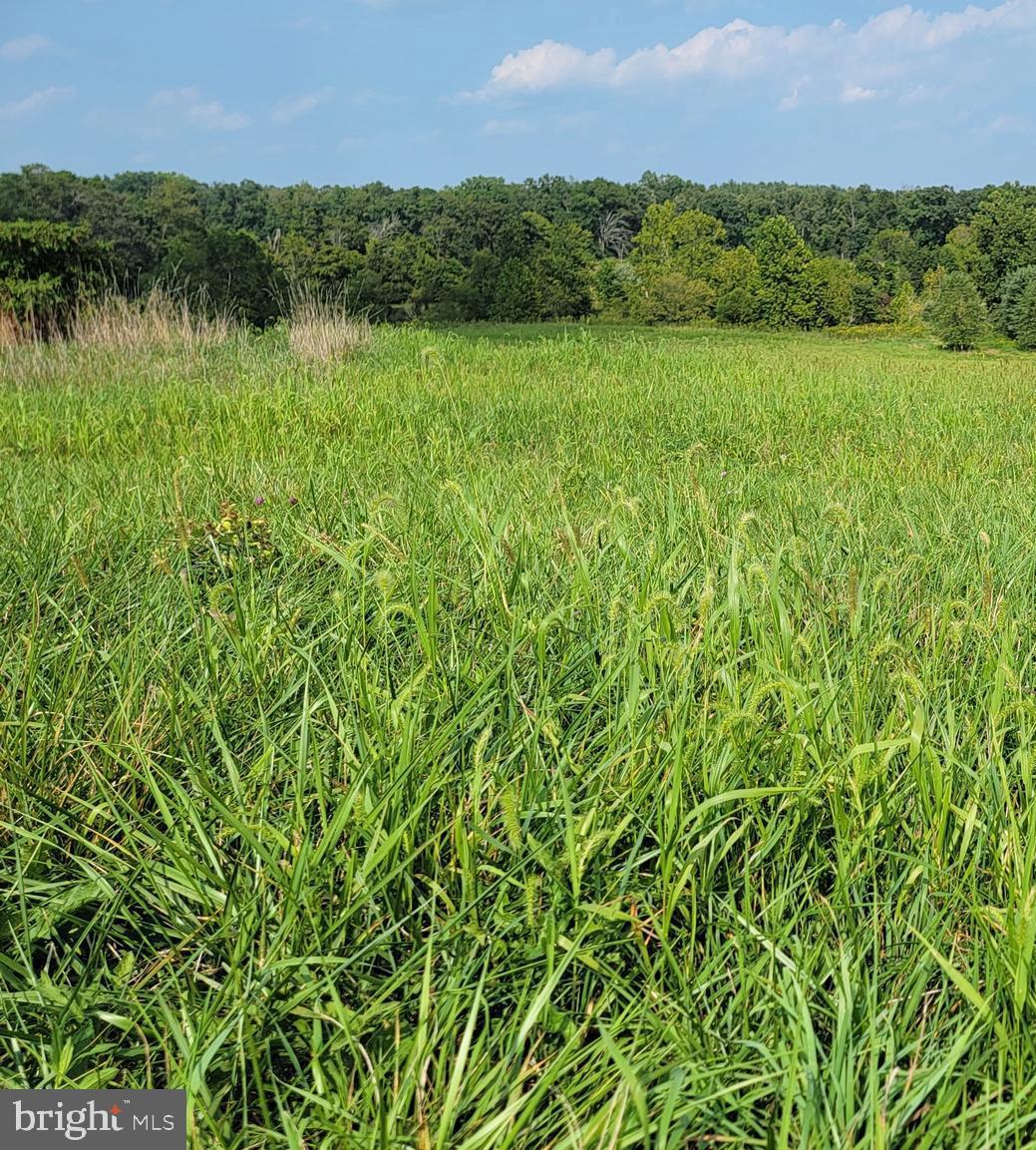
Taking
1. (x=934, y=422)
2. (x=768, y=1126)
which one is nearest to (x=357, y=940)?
(x=768, y=1126)

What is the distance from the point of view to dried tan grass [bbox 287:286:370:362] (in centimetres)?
840

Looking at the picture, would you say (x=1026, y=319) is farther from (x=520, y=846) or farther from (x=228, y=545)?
(x=520, y=846)

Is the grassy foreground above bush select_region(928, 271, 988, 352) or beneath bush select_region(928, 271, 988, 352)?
beneath

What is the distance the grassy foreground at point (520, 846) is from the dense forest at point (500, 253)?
540 inches

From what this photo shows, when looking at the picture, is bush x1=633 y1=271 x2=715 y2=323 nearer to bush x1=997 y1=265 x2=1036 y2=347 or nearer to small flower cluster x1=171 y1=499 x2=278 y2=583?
bush x1=997 y1=265 x2=1036 y2=347

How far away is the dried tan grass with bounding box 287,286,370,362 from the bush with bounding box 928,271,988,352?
20.1m

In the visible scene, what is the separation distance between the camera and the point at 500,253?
4306 cm

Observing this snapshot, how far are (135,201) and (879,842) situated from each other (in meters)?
57.0
